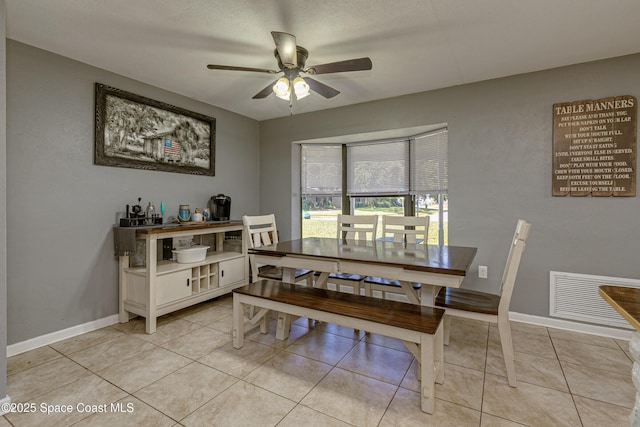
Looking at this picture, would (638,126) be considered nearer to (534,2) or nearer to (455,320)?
(534,2)

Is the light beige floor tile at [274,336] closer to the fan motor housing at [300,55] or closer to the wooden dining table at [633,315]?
the wooden dining table at [633,315]

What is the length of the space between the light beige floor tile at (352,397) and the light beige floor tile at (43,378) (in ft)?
5.29

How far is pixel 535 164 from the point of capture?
2867mm

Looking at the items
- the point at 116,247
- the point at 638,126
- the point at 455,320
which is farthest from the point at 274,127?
the point at 638,126

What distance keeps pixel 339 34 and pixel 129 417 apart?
9.24ft

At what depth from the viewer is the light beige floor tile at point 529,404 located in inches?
63.1

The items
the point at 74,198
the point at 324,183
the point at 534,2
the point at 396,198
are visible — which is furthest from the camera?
the point at 324,183

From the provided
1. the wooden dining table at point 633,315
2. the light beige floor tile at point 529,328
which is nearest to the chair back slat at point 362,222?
the light beige floor tile at point 529,328

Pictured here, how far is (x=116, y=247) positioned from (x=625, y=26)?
14.9ft

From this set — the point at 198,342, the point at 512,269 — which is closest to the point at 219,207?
the point at 198,342

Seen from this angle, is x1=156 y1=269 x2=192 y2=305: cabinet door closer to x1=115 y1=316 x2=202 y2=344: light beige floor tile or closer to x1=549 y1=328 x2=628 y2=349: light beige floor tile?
x1=115 y1=316 x2=202 y2=344: light beige floor tile

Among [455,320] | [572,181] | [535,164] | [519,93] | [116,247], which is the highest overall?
[519,93]

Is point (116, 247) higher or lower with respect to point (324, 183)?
lower

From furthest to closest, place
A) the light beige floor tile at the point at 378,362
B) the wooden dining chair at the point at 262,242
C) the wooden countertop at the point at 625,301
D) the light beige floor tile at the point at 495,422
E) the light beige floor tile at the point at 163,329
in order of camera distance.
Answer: the wooden dining chair at the point at 262,242
the light beige floor tile at the point at 163,329
the light beige floor tile at the point at 378,362
the light beige floor tile at the point at 495,422
the wooden countertop at the point at 625,301
